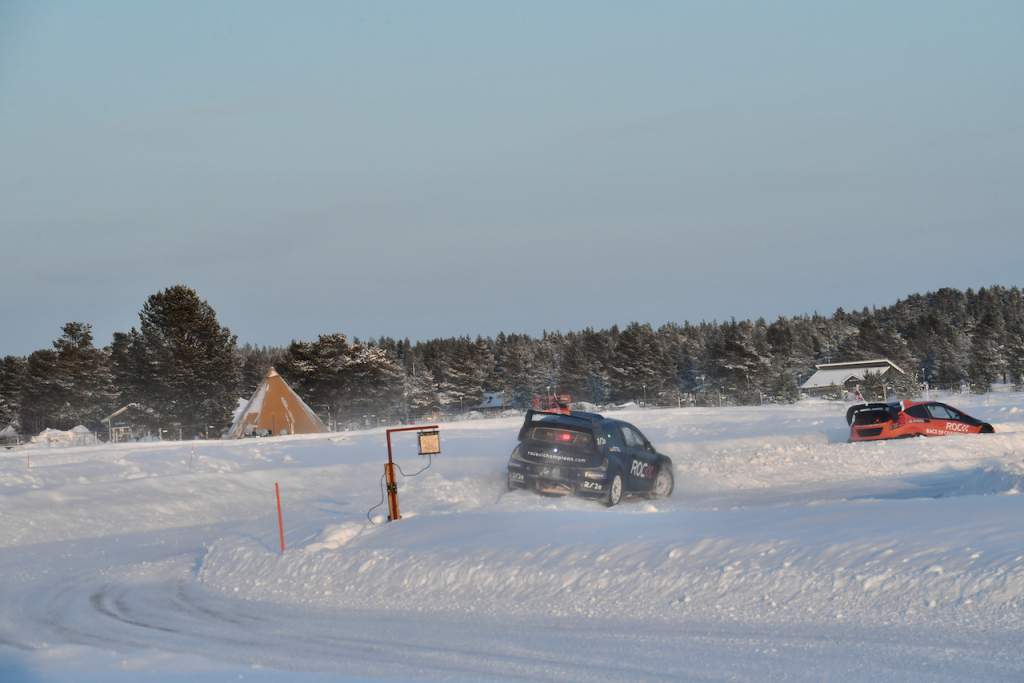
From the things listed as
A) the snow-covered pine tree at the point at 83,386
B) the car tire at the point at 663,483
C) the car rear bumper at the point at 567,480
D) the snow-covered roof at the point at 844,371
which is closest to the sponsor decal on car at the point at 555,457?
the car rear bumper at the point at 567,480

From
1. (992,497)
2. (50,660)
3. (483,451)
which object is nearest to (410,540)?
(50,660)

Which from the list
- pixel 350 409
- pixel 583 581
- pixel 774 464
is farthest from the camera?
pixel 350 409

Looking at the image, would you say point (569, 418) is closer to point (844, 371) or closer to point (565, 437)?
point (565, 437)

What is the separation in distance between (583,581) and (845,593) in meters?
2.62

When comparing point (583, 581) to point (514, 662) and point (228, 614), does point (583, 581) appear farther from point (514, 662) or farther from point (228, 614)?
point (228, 614)

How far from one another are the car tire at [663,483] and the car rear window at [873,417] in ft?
26.3

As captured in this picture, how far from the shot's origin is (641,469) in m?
19.1

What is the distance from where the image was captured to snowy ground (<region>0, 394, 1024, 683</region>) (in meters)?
7.79

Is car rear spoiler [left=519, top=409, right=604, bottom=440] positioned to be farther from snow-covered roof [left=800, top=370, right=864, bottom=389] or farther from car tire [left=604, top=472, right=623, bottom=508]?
snow-covered roof [left=800, top=370, right=864, bottom=389]

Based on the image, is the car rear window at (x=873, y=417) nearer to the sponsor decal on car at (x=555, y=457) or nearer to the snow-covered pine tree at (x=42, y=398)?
the sponsor decal on car at (x=555, y=457)

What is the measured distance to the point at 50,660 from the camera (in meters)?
8.78

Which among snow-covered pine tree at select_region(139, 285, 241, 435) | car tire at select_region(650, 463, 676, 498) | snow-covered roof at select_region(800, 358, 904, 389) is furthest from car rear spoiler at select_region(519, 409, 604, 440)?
snow-covered roof at select_region(800, 358, 904, 389)

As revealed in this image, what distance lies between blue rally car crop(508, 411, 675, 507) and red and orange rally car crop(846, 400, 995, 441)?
9896 mm

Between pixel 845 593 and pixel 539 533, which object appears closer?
pixel 845 593
